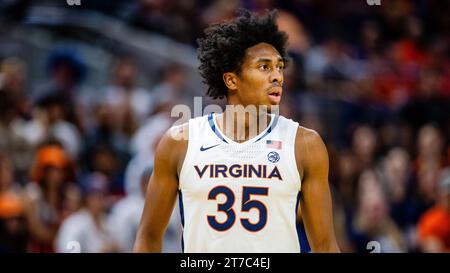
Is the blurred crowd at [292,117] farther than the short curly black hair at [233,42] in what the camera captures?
Yes

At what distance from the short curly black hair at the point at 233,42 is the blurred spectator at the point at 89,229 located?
9.81 ft

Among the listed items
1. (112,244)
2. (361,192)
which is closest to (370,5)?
(361,192)

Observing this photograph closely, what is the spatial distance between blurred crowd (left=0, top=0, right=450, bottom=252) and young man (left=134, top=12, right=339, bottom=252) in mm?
1818

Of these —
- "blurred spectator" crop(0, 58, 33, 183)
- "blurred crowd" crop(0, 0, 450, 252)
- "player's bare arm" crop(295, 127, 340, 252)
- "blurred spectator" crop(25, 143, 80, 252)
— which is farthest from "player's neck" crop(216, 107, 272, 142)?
"blurred spectator" crop(0, 58, 33, 183)

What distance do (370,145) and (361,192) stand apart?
817 millimetres

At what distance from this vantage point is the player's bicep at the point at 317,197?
542cm

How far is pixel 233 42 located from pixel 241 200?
1.01 metres

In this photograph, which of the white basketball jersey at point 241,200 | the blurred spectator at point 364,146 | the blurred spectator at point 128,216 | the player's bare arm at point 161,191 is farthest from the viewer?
the blurred spectator at point 364,146

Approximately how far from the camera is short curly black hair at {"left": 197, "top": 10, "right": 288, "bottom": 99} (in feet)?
18.9

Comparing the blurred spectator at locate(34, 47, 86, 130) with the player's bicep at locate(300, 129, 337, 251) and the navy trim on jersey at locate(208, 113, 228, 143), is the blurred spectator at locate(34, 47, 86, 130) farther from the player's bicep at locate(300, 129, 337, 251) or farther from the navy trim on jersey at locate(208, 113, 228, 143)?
the player's bicep at locate(300, 129, 337, 251)

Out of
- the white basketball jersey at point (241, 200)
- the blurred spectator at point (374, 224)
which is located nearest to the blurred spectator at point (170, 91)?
the blurred spectator at point (374, 224)

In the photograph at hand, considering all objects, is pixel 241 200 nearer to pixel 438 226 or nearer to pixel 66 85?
pixel 438 226

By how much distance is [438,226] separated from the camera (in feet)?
29.6
